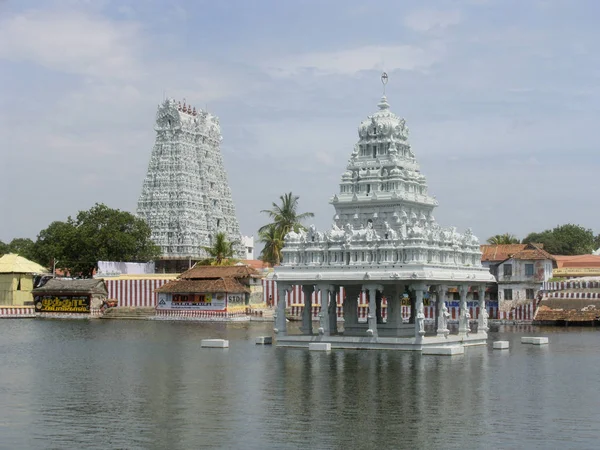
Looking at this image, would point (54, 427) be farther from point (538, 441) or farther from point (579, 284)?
point (579, 284)

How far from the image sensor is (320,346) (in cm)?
4788

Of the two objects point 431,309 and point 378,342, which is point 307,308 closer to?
point 378,342

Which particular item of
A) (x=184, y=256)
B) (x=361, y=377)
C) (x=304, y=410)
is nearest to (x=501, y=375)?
(x=361, y=377)

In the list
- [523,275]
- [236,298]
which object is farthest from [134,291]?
[523,275]

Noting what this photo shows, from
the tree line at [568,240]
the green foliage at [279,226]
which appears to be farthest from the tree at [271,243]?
the tree line at [568,240]

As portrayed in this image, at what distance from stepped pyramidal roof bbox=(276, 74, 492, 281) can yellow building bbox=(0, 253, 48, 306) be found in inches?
2126

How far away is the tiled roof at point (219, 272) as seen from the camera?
293 feet

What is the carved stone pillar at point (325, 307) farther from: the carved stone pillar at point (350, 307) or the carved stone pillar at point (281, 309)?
the carved stone pillar at point (350, 307)

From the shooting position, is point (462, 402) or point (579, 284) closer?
point (462, 402)

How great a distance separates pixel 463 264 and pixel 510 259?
31.3 meters

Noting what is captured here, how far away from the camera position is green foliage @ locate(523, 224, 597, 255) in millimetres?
115312

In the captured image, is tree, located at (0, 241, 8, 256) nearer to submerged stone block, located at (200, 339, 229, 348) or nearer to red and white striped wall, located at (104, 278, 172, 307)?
red and white striped wall, located at (104, 278, 172, 307)

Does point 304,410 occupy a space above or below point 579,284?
below

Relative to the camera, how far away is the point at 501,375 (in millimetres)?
38875
